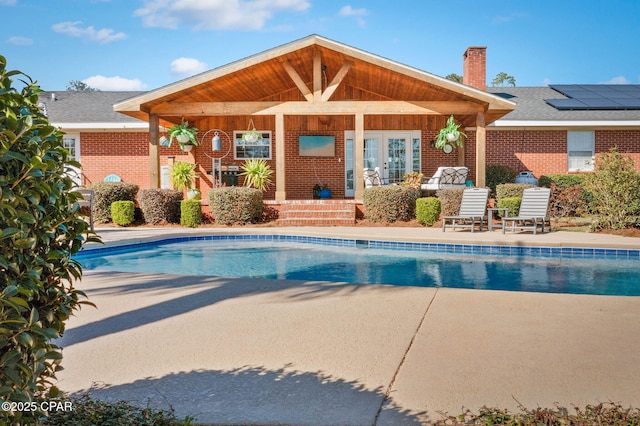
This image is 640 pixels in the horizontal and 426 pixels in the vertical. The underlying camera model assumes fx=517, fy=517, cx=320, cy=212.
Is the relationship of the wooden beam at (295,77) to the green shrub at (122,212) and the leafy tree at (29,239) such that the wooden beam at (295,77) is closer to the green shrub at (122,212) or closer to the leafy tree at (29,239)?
the green shrub at (122,212)

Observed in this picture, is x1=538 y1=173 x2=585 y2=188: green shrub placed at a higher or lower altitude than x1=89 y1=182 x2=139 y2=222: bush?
higher

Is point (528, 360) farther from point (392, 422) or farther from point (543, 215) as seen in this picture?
point (543, 215)

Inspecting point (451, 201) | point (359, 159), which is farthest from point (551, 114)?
point (359, 159)

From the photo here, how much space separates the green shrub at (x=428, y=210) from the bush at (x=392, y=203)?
0.35 metres

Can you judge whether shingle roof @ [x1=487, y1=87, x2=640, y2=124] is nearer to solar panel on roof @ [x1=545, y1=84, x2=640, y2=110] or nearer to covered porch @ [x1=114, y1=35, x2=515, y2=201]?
solar panel on roof @ [x1=545, y1=84, x2=640, y2=110]

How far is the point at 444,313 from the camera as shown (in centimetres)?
435

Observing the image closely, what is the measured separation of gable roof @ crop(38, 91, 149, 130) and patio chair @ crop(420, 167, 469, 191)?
29.7 ft

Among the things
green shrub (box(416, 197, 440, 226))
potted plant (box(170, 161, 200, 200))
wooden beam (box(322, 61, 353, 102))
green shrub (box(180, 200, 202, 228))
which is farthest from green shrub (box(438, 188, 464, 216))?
potted plant (box(170, 161, 200, 200))

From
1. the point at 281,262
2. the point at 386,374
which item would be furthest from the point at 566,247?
the point at 386,374

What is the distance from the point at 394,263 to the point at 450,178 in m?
5.32

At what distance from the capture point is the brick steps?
12.6 meters

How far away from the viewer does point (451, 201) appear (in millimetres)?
12094

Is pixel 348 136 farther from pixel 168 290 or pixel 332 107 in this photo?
pixel 168 290

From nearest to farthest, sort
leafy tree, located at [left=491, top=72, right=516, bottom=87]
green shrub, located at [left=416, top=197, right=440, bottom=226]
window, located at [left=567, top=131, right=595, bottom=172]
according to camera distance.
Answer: green shrub, located at [left=416, top=197, right=440, bottom=226] < window, located at [left=567, top=131, right=595, bottom=172] < leafy tree, located at [left=491, top=72, right=516, bottom=87]
